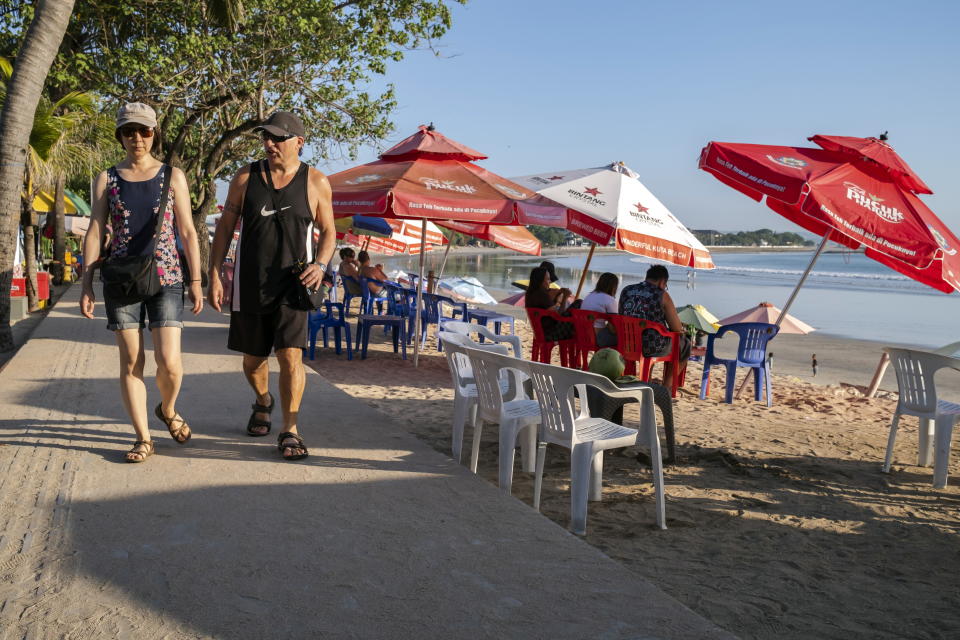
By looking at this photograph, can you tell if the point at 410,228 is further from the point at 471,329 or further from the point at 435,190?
the point at 471,329

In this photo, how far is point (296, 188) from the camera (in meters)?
4.03

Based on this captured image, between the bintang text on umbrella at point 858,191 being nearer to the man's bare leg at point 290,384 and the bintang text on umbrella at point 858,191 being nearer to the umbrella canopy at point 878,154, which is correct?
the umbrella canopy at point 878,154

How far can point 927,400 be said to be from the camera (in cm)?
541

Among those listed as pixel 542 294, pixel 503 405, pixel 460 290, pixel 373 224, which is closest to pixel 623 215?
pixel 542 294

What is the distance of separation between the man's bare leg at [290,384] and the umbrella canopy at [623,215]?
4.28m

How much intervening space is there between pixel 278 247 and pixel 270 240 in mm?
51

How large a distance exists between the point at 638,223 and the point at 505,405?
4.06 metres

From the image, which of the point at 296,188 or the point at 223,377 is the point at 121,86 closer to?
the point at 223,377

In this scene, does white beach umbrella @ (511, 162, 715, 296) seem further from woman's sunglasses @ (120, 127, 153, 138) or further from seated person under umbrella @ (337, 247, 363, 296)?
woman's sunglasses @ (120, 127, 153, 138)

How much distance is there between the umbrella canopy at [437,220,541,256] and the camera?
1128 cm

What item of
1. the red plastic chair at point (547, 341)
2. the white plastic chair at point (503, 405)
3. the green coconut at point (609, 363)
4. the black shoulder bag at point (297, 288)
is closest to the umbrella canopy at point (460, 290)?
the red plastic chair at point (547, 341)

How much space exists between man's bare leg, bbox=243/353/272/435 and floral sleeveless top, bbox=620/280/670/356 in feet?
12.7

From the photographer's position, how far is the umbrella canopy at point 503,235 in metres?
11.3

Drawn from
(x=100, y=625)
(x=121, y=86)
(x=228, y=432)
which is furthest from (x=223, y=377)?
(x=121, y=86)
